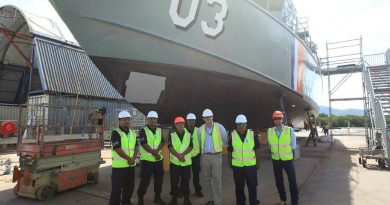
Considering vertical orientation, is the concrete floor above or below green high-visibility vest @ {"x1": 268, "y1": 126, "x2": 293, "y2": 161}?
below

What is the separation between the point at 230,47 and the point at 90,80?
11.5m

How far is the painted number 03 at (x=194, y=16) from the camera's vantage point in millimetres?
4852

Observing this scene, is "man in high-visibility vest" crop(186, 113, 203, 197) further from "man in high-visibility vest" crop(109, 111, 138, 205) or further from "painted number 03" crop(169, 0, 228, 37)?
"painted number 03" crop(169, 0, 228, 37)

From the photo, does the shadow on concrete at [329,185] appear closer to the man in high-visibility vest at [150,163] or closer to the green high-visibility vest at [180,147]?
the green high-visibility vest at [180,147]

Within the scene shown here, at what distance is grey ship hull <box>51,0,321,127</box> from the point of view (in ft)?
15.6

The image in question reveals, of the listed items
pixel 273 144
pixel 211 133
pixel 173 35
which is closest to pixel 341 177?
pixel 273 144

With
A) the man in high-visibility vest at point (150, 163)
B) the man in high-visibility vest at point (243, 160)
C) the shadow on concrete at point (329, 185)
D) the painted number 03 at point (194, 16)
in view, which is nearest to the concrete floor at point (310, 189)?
the shadow on concrete at point (329, 185)

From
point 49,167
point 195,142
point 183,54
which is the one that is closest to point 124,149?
point 195,142

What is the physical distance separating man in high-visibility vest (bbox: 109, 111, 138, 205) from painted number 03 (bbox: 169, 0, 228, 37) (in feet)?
6.16

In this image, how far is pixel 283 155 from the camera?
13.5 feet

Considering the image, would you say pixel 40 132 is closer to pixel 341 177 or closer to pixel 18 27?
pixel 341 177

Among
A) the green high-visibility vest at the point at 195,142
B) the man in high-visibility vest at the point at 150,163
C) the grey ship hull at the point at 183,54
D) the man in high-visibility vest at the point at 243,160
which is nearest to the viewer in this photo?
the man in high-visibility vest at the point at 243,160

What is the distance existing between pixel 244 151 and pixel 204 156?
671 millimetres

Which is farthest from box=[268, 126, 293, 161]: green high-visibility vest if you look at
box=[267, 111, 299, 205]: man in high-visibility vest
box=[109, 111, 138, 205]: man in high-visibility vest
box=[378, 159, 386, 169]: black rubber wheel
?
box=[378, 159, 386, 169]: black rubber wheel
